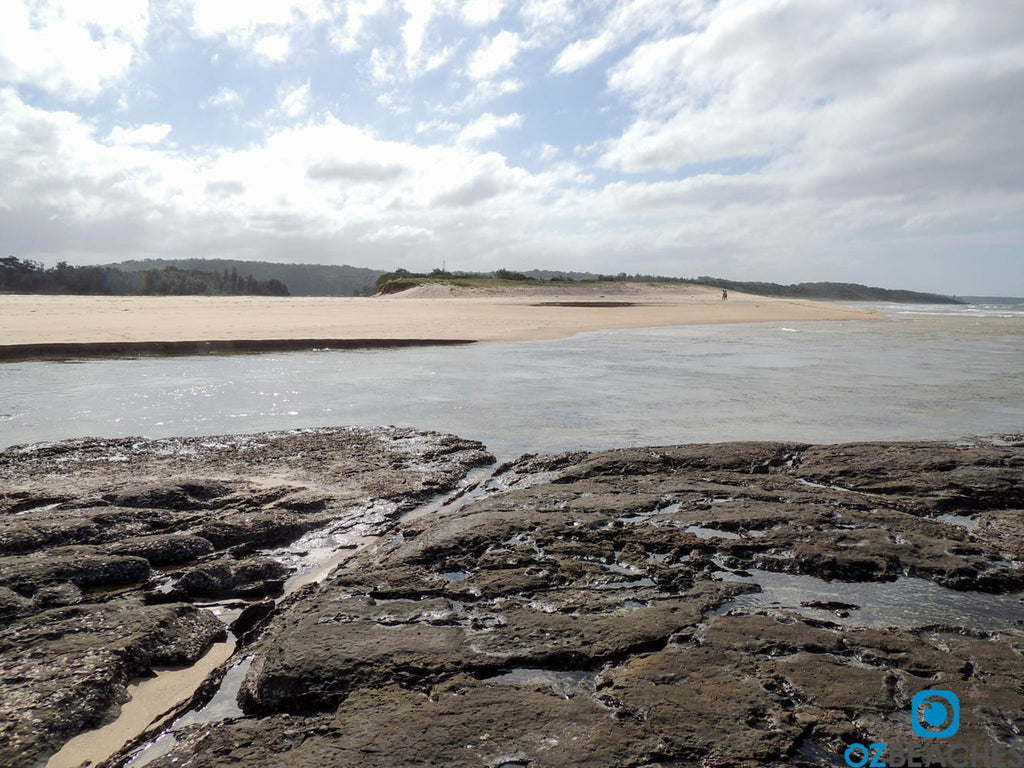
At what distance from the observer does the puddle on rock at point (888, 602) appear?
8.32 feet

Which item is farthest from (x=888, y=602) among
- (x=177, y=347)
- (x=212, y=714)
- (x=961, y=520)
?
(x=177, y=347)

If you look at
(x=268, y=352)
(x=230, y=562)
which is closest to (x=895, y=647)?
(x=230, y=562)

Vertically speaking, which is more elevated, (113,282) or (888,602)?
(113,282)

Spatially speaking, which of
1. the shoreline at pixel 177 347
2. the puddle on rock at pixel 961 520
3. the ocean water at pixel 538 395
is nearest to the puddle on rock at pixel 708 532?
the puddle on rock at pixel 961 520

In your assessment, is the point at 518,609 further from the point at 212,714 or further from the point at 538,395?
the point at 538,395

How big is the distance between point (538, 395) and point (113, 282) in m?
54.6

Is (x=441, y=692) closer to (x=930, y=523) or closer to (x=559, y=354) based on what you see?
(x=930, y=523)

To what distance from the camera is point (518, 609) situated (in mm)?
2551

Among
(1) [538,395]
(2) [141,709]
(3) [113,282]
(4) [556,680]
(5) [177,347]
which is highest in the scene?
(3) [113,282]

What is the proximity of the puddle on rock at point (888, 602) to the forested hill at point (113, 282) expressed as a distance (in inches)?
2032

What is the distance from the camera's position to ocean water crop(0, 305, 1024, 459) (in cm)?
614

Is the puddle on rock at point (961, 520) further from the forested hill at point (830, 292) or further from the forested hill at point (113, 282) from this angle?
the forested hill at point (830, 292)

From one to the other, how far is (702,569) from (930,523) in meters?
1.53

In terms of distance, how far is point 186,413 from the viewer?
6.79 m
